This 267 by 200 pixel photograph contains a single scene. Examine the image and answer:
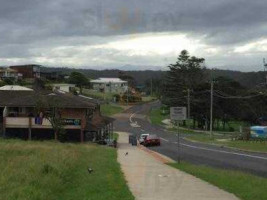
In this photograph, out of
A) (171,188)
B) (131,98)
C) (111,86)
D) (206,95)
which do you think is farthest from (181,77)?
(171,188)

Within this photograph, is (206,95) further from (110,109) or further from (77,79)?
(77,79)

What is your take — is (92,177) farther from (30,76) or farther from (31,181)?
(30,76)

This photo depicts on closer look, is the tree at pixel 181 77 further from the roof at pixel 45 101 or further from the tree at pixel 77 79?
the roof at pixel 45 101

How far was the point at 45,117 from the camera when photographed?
57688mm

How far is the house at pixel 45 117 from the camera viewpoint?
5716cm

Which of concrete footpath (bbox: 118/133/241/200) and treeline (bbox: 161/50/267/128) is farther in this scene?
treeline (bbox: 161/50/267/128)

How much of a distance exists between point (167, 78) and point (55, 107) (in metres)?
65.3

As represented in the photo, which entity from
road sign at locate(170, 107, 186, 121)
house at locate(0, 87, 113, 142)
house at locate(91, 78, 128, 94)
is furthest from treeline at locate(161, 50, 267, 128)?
road sign at locate(170, 107, 186, 121)

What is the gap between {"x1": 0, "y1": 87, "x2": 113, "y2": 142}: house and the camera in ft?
188

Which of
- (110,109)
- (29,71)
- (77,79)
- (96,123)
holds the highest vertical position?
(29,71)

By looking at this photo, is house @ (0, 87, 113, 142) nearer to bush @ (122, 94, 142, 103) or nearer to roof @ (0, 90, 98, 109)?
roof @ (0, 90, 98, 109)

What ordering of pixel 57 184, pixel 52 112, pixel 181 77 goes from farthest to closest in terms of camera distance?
pixel 181 77
pixel 52 112
pixel 57 184

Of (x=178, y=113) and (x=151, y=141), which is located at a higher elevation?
(x=178, y=113)

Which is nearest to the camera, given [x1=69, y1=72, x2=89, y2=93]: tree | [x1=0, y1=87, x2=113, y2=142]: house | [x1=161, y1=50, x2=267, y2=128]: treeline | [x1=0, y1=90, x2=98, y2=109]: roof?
[x1=0, y1=87, x2=113, y2=142]: house
